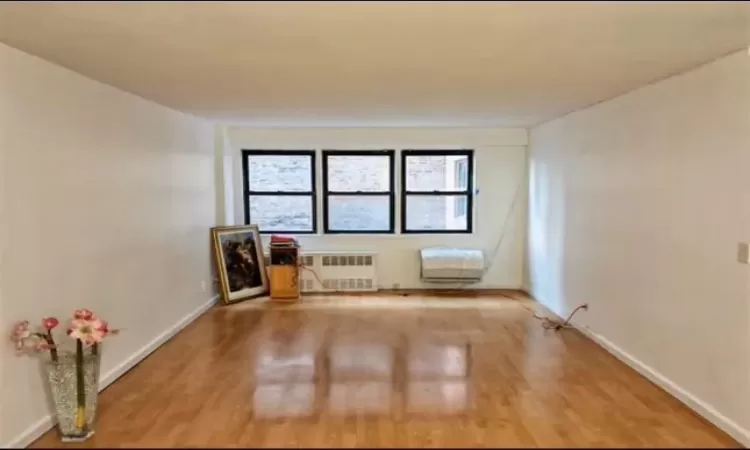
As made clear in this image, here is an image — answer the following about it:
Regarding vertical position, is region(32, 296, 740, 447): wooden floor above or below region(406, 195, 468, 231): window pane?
below

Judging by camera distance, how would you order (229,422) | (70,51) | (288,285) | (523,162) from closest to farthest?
(70,51), (229,422), (288,285), (523,162)

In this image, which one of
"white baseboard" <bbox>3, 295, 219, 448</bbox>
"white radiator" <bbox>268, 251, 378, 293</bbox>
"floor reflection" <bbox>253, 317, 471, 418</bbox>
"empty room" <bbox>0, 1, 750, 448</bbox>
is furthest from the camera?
"white radiator" <bbox>268, 251, 378, 293</bbox>

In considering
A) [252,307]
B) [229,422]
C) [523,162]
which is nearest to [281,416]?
[229,422]

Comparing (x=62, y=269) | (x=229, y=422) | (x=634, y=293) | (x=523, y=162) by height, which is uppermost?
(x=523, y=162)

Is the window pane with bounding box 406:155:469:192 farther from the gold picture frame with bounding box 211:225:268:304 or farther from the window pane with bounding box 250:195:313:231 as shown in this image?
the gold picture frame with bounding box 211:225:268:304

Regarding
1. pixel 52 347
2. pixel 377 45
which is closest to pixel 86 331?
pixel 52 347

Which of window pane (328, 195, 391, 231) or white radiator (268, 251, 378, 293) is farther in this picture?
window pane (328, 195, 391, 231)

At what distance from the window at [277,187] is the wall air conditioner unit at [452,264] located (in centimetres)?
159

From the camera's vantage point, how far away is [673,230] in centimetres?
385

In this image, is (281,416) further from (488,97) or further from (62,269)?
(488,97)

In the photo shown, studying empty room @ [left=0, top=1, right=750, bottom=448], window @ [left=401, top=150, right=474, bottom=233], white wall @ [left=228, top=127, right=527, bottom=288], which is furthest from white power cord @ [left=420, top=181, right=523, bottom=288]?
empty room @ [left=0, top=1, right=750, bottom=448]

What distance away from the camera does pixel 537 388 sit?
3967mm

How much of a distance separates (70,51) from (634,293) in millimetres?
4094

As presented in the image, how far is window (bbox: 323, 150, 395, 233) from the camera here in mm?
7664
